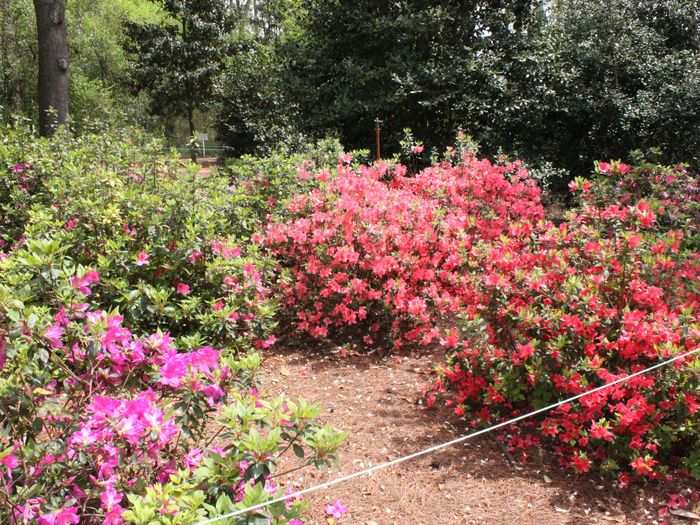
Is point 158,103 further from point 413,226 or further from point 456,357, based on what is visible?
point 456,357

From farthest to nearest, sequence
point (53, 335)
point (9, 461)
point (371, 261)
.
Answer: point (371, 261) → point (53, 335) → point (9, 461)

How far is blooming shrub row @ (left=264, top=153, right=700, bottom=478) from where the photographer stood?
2.49 meters

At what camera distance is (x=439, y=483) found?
103 inches

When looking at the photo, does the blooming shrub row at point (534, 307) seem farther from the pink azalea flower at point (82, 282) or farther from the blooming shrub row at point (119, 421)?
the pink azalea flower at point (82, 282)

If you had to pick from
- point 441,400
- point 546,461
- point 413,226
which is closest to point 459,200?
point 413,226

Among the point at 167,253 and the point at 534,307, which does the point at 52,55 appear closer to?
the point at 167,253

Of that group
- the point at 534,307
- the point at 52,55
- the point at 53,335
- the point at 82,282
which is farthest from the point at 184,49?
the point at 53,335

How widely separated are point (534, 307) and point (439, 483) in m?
0.91

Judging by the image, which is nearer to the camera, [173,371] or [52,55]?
[173,371]

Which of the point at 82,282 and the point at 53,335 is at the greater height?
the point at 82,282

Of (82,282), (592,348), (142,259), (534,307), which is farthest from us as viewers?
(142,259)

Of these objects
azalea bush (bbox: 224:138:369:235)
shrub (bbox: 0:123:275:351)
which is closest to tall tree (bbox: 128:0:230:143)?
azalea bush (bbox: 224:138:369:235)

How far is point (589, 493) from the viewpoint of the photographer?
8.23ft

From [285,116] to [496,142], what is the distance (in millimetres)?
3015
